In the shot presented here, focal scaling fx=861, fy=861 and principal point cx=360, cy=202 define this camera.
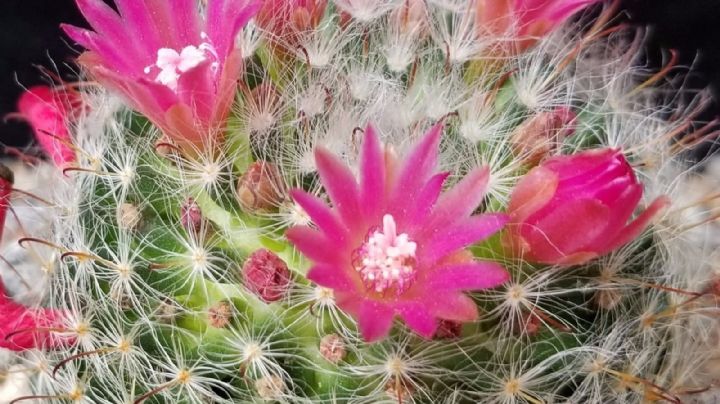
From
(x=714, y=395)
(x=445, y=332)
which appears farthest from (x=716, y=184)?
(x=445, y=332)

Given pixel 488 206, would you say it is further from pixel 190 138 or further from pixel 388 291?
pixel 190 138

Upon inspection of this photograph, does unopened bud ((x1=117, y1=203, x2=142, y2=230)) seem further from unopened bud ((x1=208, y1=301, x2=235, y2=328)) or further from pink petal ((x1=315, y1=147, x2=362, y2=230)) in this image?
pink petal ((x1=315, y1=147, x2=362, y2=230))

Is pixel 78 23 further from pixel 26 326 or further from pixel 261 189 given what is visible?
pixel 261 189

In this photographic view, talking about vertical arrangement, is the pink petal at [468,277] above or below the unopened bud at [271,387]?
above

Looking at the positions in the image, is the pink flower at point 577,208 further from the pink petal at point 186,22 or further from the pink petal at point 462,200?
the pink petal at point 186,22

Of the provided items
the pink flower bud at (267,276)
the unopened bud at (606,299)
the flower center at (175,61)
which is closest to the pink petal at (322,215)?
the pink flower bud at (267,276)

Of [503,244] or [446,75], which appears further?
[446,75]
